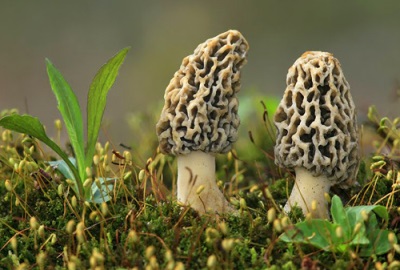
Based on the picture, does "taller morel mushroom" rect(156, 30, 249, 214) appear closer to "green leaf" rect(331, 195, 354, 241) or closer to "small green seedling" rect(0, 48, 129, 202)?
"small green seedling" rect(0, 48, 129, 202)

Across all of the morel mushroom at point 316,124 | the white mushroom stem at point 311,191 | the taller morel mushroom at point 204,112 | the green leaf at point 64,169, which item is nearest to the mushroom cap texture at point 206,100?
the taller morel mushroom at point 204,112

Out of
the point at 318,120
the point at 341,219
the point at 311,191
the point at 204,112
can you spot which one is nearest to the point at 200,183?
the point at 204,112

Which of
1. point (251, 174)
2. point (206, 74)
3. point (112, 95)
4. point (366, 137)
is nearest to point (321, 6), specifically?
point (112, 95)

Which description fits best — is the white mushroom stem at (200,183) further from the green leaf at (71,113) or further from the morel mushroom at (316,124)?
the green leaf at (71,113)

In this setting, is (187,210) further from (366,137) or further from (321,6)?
(321,6)

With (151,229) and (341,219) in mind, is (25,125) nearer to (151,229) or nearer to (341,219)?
(151,229)
